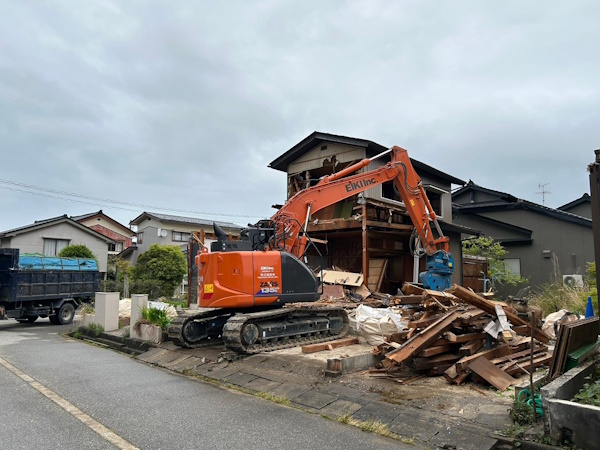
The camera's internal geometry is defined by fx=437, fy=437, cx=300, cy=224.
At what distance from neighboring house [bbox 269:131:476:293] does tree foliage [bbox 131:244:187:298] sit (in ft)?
34.3

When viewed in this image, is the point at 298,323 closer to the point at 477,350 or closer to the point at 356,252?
the point at 477,350

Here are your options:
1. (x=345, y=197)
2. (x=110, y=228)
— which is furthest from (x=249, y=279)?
(x=110, y=228)

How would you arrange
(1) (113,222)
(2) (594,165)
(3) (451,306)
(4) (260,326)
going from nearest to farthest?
(2) (594,165) < (3) (451,306) < (4) (260,326) < (1) (113,222)

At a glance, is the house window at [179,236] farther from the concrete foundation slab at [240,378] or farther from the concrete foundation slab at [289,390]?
the concrete foundation slab at [289,390]

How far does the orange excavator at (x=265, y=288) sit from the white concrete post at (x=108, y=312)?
159 inches

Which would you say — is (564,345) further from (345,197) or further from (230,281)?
(345,197)

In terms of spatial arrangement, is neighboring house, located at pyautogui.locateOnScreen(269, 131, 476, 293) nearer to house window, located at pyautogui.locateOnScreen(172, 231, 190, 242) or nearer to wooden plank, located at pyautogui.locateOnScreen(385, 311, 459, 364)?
wooden plank, located at pyautogui.locateOnScreen(385, 311, 459, 364)

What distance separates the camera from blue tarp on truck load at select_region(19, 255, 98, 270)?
1554 cm

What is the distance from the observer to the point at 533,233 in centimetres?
2127

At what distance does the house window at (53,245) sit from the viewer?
2992 centimetres

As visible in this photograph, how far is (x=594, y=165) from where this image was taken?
489 cm

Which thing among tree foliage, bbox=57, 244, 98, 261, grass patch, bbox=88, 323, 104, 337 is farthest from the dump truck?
tree foliage, bbox=57, 244, 98, 261

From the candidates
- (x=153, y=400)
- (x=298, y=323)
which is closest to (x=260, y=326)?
(x=298, y=323)

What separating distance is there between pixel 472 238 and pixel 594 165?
18061mm
